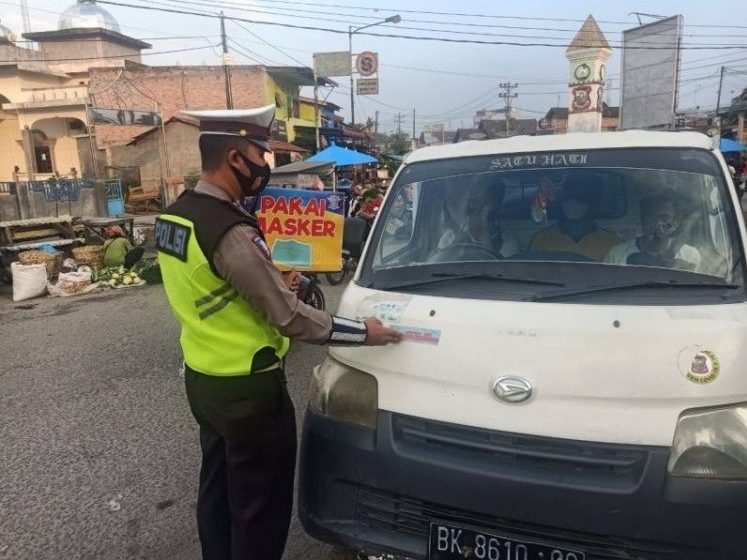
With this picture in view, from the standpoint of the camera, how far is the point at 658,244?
2502 millimetres

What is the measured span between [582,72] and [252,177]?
133ft

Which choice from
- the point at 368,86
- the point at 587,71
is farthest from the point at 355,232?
the point at 587,71

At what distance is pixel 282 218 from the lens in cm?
649

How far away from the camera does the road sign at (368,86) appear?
35438mm

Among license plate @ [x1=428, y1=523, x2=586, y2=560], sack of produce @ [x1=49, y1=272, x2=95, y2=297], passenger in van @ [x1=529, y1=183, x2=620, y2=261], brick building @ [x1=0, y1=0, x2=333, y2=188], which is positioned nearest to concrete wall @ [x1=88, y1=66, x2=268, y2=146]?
brick building @ [x1=0, y1=0, x2=333, y2=188]

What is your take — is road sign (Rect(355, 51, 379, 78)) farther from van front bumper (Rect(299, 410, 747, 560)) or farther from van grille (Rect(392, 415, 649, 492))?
→ van grille (Rect(392, 415, 649, 492))

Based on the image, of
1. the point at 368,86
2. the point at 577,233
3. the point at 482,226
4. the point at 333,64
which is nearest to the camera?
the point at 577,233

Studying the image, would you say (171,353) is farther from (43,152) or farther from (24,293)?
(43,152)

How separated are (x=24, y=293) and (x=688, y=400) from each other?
9691 millimetres

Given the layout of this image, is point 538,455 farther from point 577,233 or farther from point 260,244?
point 577,233

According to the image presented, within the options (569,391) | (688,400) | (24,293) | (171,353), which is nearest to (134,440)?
(171,353)

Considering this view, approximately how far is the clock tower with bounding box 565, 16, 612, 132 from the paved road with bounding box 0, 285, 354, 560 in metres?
36.0

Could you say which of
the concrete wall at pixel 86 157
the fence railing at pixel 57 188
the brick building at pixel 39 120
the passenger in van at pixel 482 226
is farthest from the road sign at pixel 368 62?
the passenger in van at pixel 482 226

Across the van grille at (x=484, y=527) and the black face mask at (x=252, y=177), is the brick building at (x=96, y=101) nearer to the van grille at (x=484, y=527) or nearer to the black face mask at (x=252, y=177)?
the black face mask at (x=252, y=177)
